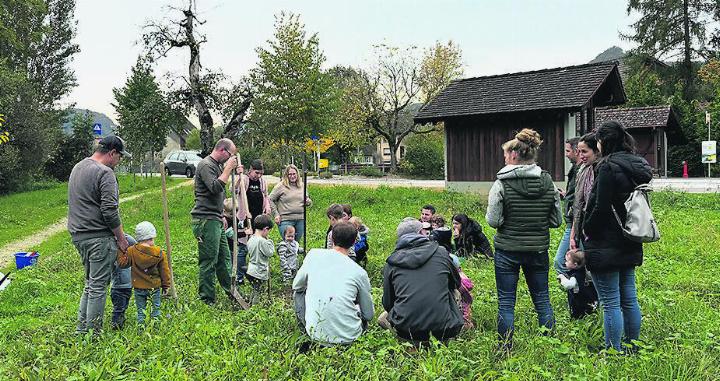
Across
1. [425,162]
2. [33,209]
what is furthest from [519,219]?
[425,162]

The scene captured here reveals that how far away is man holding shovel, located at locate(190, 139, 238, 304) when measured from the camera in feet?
21.0

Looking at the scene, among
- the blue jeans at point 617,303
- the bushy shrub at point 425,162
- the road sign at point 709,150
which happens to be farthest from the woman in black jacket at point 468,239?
the bushy shrub at point 425,162

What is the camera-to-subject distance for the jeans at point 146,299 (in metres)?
5.76

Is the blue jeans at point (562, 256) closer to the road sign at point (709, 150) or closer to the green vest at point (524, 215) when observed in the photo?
the green vest at point (524, 215)

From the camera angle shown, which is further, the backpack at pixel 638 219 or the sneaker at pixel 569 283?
the sneaker at pixel 569 283

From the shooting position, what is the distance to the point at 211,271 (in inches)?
255

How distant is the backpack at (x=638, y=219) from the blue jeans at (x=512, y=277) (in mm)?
735

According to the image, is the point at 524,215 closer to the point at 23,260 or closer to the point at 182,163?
the point at 23,260

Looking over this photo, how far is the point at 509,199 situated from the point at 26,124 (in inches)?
1029

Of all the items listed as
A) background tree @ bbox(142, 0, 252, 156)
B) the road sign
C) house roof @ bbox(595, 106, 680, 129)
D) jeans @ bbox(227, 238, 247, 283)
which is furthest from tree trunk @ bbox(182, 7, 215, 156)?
the road sign

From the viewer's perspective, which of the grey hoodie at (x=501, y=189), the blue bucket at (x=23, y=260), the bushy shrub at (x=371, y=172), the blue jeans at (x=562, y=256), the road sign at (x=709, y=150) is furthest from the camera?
the bushy shrub at (x=371, y=172)

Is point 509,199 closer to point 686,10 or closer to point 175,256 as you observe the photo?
point 175,256

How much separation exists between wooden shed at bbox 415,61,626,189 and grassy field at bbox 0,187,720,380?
395 inches

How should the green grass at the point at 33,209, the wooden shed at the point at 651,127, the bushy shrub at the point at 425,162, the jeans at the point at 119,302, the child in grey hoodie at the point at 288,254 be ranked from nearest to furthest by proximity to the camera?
the jeans at the point at 119,302, the child in grey hoodie at the point at 288,254, the green grass at the point at 33,209, the wooden shed at the point at 651,127, the bushy shrub at the point at 425,162
